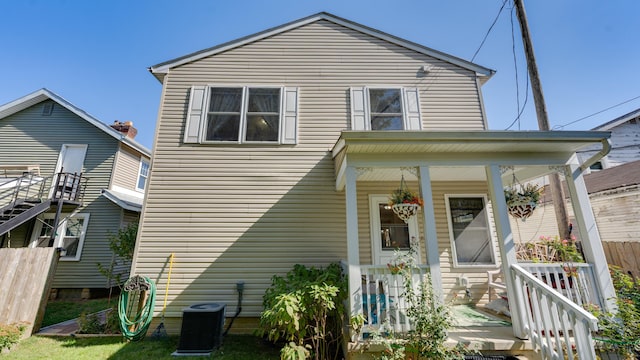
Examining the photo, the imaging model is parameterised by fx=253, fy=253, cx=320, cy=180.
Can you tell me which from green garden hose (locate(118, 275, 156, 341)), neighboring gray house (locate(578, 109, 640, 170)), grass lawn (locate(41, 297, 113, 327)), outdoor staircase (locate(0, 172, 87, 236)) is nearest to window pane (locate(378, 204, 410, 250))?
green garden hose (locate(118, 275, 156, 341))

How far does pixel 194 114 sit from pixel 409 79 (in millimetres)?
5534

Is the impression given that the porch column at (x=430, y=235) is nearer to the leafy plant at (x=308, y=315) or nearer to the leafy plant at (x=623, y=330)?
the leafy plant at (x=308, y=315)

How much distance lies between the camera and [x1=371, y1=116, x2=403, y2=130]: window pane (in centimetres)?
634

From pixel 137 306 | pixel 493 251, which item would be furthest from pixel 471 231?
pixel 137 306

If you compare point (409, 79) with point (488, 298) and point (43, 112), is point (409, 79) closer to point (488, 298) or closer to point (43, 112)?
point (488, 298)

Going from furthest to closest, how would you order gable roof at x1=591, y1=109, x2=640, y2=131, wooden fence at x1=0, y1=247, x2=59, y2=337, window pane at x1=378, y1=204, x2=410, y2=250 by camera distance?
gable roof at x1=591, y1=109, x2=640, y2=131 → window pane at x1=378, y1=204, x2=410, y2=250 → wooden fence at x1=0, y1=247, x2=59, y2=337

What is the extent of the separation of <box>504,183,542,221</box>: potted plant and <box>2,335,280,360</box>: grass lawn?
14.9 feet

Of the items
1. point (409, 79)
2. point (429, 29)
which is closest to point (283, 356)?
point (409, 79)

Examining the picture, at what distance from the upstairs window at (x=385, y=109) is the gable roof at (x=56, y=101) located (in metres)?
9.46

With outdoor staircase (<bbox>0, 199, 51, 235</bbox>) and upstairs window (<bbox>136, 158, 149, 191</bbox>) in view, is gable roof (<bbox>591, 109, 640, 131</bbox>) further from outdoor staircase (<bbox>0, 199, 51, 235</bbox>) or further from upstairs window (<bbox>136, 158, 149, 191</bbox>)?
outdoor staircase (<bbox>0, 199, 51, 235</bbox>)

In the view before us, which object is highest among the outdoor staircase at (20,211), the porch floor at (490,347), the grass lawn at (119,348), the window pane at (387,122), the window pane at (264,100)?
the window pane at (264,100)

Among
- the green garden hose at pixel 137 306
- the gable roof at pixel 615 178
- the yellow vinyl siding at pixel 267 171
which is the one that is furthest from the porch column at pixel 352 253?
the gable roof at pixel 615 178

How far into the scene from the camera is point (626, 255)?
256 inches

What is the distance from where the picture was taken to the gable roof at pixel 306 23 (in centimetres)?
644
